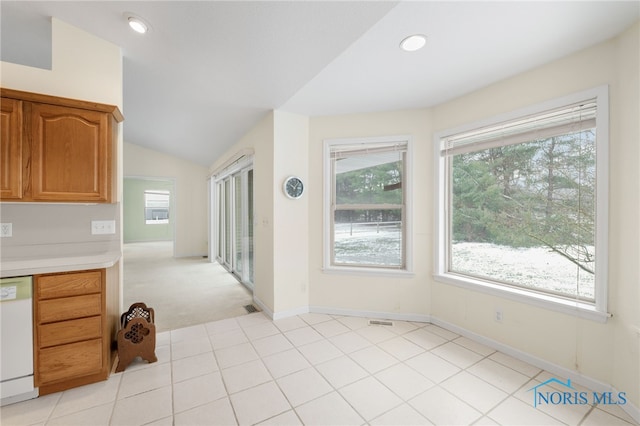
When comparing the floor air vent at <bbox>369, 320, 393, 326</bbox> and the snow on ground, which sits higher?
the snow on ground

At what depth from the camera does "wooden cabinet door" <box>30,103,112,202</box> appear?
1.80 metres

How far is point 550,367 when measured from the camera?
6.74 feet

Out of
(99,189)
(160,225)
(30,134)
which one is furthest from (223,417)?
(160,225)

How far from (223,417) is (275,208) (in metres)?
1.95

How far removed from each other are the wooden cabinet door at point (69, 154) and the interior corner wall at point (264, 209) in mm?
1529

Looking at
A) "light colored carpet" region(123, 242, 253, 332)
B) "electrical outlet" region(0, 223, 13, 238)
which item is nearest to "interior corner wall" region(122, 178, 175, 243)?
"light colored carpet" region(123, 242, 253, 332)

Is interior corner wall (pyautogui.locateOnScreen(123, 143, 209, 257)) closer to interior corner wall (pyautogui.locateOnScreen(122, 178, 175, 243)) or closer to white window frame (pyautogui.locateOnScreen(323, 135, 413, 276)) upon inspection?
interior corner wall (pyautogui.locateOnScreen(122, 178, 175, 243))

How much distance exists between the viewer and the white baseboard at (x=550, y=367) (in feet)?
5.47

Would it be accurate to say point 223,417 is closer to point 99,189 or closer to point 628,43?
point 99,189

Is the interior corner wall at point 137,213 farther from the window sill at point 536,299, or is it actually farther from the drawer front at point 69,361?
the window sill at point 536,299

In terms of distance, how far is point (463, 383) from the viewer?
1.92 meters

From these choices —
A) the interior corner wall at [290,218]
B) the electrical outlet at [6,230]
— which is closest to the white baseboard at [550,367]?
the interior corner wall at [290,218]

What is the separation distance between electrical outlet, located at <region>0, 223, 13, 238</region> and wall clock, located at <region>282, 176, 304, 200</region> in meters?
2.22

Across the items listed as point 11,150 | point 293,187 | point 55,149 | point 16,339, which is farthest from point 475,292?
point 11,150
